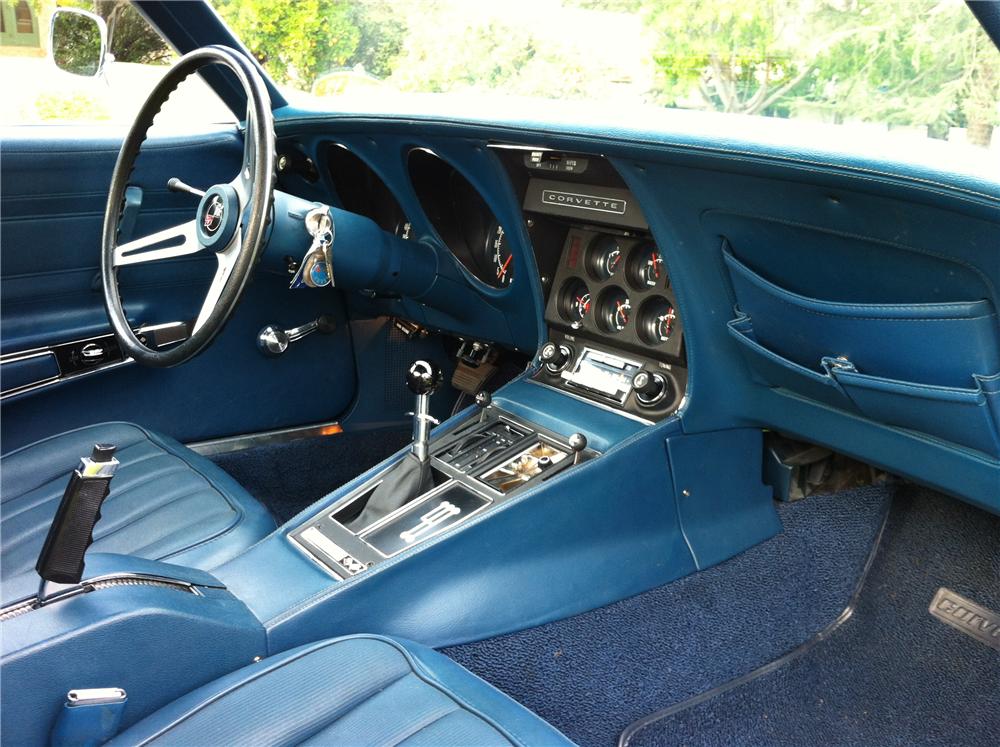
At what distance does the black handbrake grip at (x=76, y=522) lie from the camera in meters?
1.16

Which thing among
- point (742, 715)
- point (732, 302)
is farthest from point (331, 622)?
point (732, 302)

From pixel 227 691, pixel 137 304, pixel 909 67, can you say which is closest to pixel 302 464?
pixel 137 304

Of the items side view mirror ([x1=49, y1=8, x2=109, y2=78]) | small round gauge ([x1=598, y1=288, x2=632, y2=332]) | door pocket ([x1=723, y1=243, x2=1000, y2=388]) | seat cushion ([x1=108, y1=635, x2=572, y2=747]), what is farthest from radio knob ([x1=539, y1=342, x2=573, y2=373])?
side view mirror ([x1=49, y1=8, x2=109, y2=78])

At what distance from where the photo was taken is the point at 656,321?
1928 millimetres

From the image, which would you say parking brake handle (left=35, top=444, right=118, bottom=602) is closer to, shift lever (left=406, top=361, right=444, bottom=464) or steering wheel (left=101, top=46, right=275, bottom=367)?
steering wheel (left=101, top=46, right=275, bottom=367)

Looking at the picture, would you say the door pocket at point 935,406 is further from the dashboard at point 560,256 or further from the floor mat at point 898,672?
the floor mat at point 898,672

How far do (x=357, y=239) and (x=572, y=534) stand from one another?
2.54ft

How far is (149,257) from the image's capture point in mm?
1889

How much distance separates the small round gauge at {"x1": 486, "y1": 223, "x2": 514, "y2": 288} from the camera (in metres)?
2.24

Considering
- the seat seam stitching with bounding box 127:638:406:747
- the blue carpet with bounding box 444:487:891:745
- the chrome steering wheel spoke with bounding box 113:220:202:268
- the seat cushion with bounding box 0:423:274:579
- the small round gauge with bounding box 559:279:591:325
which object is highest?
the chrome steering wheel spoke with bounding box 113:220:202:268

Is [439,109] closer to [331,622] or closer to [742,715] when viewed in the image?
[331,622]

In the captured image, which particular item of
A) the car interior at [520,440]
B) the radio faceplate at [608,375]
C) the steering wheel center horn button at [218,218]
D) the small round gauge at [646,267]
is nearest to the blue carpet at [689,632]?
the car interior at [520,440]

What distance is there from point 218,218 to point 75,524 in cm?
70

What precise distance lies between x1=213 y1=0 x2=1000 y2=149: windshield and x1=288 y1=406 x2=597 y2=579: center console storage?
73 centimetres
